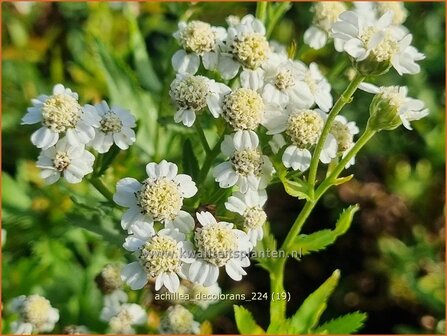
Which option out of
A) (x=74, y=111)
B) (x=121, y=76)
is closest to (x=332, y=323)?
(x=74, y=111)

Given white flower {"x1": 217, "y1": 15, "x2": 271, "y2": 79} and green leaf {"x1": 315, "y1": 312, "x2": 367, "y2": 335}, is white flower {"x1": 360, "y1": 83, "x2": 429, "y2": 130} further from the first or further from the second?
green leaf {"x1": 315, "y1": 312, "x2": 367, "y2": 335}

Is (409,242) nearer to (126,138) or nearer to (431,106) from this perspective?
(431,106)

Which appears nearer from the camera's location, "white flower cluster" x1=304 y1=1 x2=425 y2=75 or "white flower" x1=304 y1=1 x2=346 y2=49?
"white flower cluster" x1=304 y1=1 x2=425 y2=75

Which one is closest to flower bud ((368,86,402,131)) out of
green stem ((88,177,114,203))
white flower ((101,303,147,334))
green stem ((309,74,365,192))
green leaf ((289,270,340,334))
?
green stem ((309,74,365,192))

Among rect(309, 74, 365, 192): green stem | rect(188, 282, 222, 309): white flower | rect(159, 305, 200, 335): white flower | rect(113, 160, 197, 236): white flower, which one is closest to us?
rect(309, 74, 365, 192): green stem

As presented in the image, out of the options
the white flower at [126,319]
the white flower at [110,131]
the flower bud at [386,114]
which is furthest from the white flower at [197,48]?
the white flower at [126,319]
